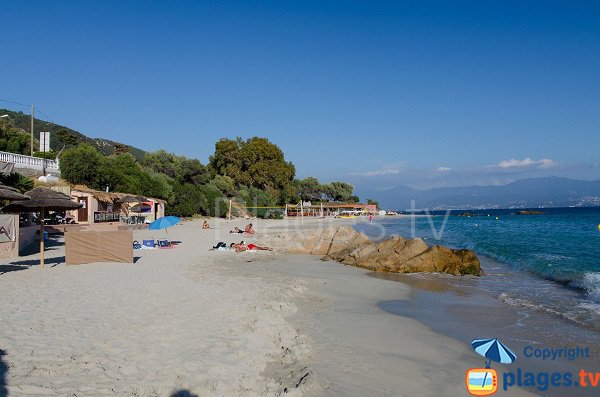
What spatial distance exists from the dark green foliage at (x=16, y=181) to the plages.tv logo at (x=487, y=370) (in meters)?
20.8

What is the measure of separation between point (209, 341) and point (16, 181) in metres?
19.1

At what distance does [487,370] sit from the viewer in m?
5.37

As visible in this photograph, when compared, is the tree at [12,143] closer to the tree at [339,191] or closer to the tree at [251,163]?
the tree at [251,163]

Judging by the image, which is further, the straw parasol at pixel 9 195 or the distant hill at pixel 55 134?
the distant hill at pixel 55 134

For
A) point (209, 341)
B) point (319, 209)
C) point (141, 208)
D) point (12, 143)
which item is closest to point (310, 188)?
point (319, 209)

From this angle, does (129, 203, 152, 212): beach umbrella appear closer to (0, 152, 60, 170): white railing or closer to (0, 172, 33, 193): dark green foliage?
(0, 152, 60, 170): white railing

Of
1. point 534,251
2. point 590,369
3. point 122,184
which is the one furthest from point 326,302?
point 122,184

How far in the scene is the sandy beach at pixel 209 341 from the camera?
4.91 meters

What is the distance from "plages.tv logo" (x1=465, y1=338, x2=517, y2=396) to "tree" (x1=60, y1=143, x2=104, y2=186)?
3173 cm

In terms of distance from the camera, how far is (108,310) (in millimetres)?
7828

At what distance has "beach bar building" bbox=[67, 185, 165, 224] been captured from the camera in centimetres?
2696

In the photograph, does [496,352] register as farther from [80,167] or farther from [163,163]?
[163,163]

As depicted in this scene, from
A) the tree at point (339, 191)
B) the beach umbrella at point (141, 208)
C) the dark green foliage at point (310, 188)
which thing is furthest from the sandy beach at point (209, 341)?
Answer: the tree at point (339, 191)

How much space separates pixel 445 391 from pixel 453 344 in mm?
2123
